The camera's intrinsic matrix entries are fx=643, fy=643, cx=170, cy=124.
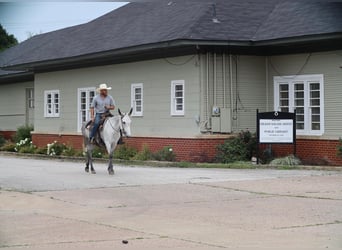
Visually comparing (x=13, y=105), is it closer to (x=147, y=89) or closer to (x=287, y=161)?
(x=147, y=89)

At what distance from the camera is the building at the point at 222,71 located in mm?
21172

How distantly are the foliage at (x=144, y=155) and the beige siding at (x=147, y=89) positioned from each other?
93 centimetres

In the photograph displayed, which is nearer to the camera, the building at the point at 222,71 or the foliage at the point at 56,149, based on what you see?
the building at the point at 222,71

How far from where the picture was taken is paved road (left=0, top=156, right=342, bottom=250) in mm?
8422

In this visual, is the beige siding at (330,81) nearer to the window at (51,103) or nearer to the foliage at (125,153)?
the foliage at (125,153)

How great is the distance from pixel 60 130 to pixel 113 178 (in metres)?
14.2

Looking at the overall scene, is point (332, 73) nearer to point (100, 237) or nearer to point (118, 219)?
point (118, 219)

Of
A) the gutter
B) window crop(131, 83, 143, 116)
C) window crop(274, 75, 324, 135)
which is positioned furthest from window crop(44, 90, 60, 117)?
window crop(274, 75, 324, 135)

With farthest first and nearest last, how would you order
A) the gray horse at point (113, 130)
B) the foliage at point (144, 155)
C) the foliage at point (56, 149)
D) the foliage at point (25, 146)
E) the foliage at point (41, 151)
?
the foliage at point (25, 146) → the foliage at point (41, 151) → the foliage at point (56, 149) → the foliage at point (144, 155) → the gray horse at point (113, 130)

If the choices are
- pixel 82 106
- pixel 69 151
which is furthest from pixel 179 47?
pixel 82 106

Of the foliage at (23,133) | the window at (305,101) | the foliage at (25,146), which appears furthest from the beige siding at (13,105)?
the window at (305,101)

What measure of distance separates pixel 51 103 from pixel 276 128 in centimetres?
1363

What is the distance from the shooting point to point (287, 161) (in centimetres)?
2025

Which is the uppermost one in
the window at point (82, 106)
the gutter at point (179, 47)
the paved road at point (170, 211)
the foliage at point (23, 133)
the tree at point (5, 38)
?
the gutter at point (179, 47)
